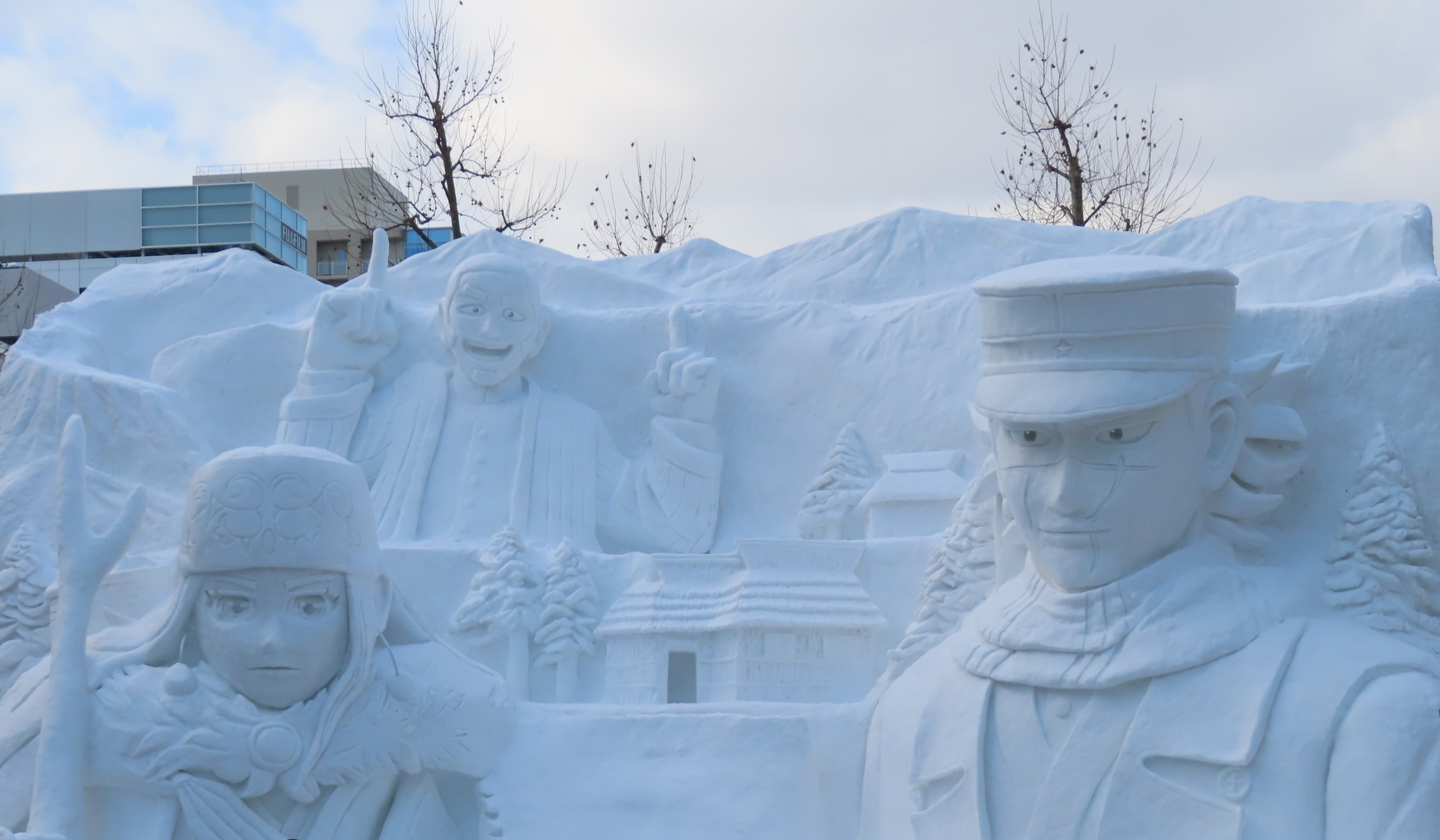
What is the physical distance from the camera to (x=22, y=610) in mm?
6711

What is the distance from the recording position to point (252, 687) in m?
4.85

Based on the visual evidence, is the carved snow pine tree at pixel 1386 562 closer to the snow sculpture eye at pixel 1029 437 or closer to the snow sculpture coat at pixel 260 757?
the snow sculpture eye at pixel 1029 437

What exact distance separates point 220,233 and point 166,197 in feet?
5.45

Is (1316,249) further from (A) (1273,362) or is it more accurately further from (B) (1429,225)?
(A) (1273,362)

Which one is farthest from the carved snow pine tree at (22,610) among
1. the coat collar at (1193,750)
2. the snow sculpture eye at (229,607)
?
the coat collar at (1193,750)

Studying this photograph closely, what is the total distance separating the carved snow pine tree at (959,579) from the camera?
201 inches

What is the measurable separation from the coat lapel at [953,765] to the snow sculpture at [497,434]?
2376 millimetres

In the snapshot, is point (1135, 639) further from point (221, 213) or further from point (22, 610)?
point (221, 213)

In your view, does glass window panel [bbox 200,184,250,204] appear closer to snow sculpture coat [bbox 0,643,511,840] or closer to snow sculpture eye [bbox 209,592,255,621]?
snow sculpture coat [bbox 0,643,511,840]

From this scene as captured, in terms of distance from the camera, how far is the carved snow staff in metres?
4.75

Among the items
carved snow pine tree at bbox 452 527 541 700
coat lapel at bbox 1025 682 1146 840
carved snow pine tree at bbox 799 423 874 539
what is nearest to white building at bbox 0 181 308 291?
carved snow pine tree at bbox 452 527 541 700

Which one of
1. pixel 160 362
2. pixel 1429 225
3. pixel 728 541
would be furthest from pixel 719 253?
pixel 1429 225

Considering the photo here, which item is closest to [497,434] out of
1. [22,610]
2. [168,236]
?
[22,610]

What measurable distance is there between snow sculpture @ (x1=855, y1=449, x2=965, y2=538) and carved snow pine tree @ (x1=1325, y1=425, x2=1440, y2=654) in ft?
6.18
